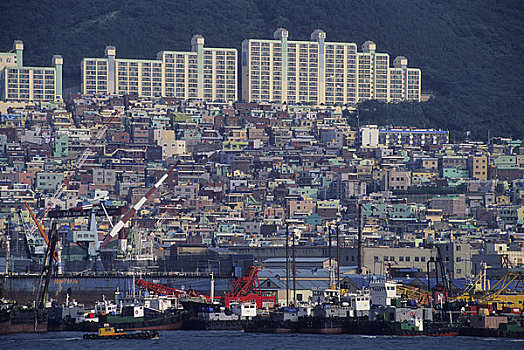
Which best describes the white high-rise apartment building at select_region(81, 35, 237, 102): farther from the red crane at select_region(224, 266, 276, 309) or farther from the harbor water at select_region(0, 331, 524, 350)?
the harbor water at select_region(0, 331, 524, 350)

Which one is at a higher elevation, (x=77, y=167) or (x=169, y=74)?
(x=169, y=74)

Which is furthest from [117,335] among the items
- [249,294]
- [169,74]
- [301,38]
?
[301,38]

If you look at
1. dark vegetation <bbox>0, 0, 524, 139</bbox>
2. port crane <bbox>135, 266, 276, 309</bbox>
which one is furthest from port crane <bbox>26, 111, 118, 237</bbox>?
port crane <bbox>135, 266, 276, 309</bbox>

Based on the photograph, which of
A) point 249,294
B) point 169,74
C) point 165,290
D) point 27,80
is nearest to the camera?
point 249,294

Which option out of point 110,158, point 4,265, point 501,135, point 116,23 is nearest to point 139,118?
point 110,158

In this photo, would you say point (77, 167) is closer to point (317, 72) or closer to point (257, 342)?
point (317, 72)

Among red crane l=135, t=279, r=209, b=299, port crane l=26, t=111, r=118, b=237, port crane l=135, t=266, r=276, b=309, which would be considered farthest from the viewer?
port crane l=26, t=111, r=118, b=237

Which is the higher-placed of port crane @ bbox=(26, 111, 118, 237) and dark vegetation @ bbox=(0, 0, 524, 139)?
dark vegetation @ bbox=(0, 0, 524, 139)
